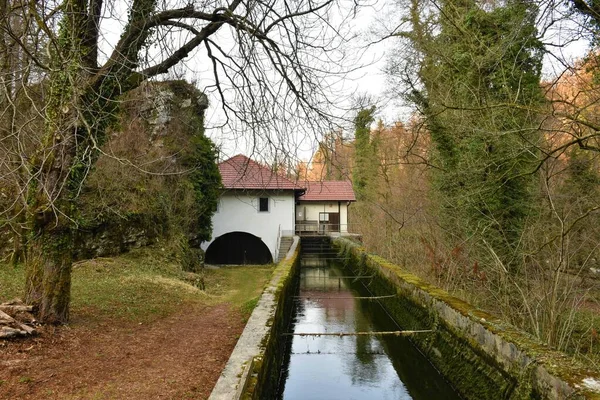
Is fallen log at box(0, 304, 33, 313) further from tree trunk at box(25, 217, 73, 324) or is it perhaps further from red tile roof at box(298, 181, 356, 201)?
red tile roof at box(298, 181, 356, 201)

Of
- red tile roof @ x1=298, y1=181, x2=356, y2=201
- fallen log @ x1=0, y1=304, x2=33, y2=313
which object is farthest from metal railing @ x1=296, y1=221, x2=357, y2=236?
fallen log @ x1=0, y1=304, x2=33, y2=313

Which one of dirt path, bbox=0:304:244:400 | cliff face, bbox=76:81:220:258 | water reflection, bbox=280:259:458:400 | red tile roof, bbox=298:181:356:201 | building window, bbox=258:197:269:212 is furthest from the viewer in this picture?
red tile roof, bbox=298:181:356:201

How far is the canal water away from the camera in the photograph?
6.14 meters

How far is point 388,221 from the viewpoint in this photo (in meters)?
15.3

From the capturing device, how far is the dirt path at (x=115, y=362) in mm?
3826

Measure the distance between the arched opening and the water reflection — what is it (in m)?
13.5

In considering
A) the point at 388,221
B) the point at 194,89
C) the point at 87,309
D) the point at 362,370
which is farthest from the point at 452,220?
the point at 87,309

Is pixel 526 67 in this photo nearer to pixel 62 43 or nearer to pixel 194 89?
pixel 194 89

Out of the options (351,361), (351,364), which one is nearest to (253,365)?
(351,364)

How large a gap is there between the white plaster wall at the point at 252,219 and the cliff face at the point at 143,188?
218 inches

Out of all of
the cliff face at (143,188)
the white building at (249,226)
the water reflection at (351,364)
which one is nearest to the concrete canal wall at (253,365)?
the water reflection at (351,364)

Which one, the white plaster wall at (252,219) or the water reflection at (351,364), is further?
the white plaster wall at (252,219)

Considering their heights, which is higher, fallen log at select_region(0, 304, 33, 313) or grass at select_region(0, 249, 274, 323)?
fallen log at select_region(0, 304, 33, 313)

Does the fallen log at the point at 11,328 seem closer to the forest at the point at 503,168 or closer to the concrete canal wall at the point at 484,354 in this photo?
the forest at the point at 503,168
